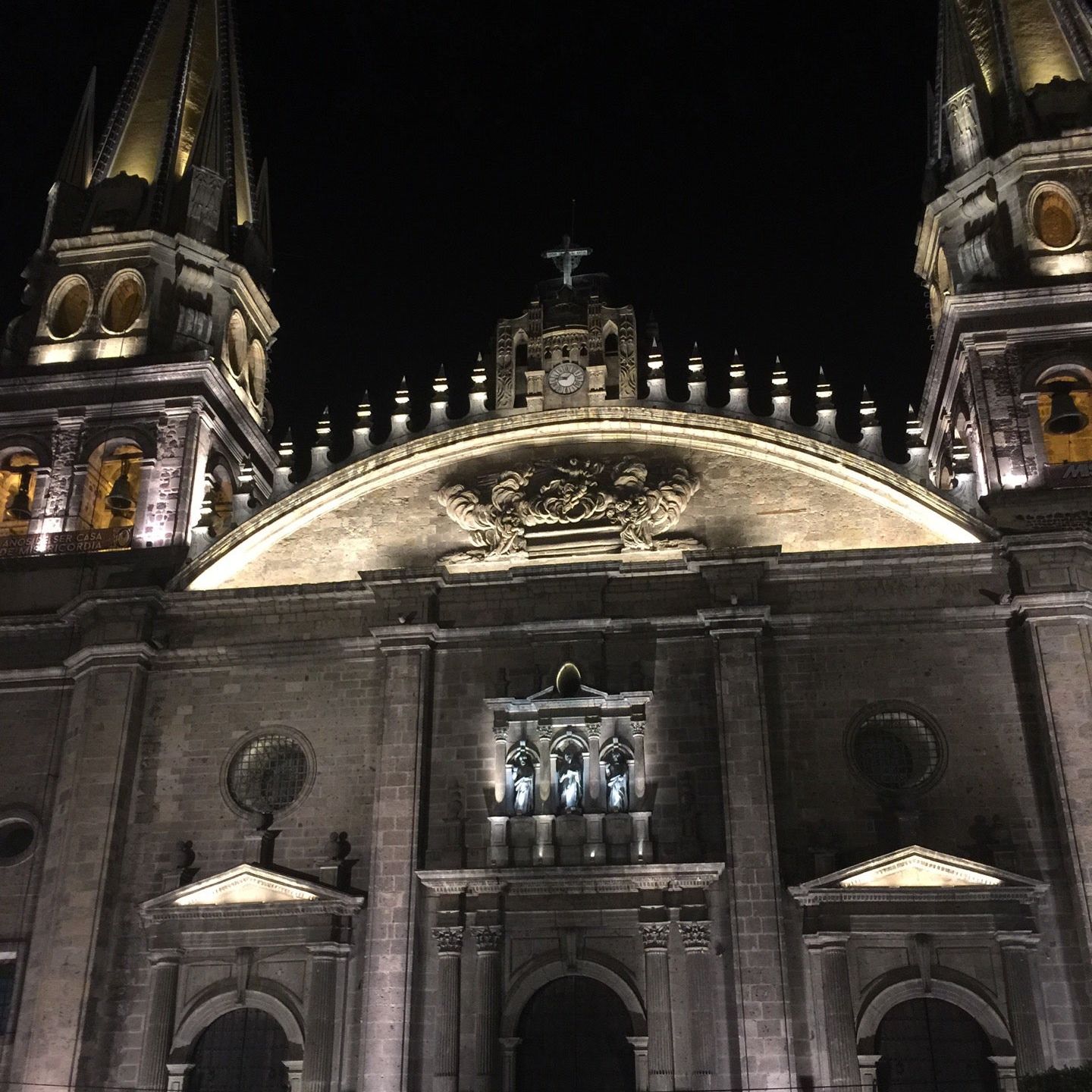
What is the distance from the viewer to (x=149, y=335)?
3203 centimetres

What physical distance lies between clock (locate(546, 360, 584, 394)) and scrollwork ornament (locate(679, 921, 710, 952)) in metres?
11.4

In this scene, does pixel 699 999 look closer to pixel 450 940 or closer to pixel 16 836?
pixel 450 940

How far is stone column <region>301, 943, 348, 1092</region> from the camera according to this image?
77.3ft

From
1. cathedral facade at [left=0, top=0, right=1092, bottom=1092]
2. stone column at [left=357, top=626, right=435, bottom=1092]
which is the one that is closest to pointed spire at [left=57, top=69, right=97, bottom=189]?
cathedral facade at [left=0, top=0, right=1092, bottom=1092]

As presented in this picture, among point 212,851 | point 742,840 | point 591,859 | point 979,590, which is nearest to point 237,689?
point 212,851

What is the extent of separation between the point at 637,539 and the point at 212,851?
9.89m

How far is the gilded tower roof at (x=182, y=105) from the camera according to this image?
35156 millimetres

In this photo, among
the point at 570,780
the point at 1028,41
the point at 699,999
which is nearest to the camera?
the point at 699,999

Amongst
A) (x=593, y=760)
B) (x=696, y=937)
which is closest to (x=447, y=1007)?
(x=696, y=937)

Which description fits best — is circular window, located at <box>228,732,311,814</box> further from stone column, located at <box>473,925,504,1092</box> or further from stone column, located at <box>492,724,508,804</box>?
stone column, located at <box>473,925,504,1092</box>

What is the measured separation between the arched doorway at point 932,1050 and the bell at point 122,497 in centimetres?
1845

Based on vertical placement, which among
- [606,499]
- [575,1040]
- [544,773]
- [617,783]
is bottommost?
[575,1040]

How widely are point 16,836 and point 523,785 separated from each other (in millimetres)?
9943

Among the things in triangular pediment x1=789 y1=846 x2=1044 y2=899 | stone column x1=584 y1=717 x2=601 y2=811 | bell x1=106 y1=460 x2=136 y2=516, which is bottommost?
triangular pediment x1=789 y1=846 x2=1044 y2=899
